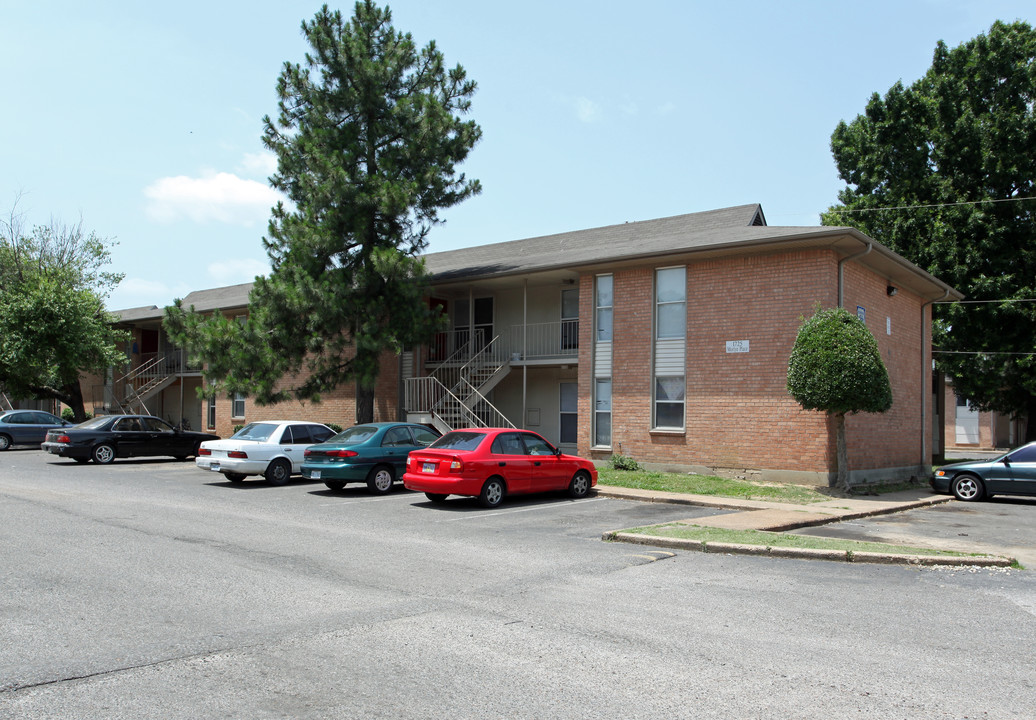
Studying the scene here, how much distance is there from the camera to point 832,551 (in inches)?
379

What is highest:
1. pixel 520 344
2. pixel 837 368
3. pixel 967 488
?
pixel 520 344

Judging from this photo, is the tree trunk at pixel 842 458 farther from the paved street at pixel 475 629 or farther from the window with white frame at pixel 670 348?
the paved street at pixel 475 629

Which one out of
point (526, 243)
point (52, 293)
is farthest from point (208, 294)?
point (526, 243)

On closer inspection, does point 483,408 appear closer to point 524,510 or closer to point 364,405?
point 364,405

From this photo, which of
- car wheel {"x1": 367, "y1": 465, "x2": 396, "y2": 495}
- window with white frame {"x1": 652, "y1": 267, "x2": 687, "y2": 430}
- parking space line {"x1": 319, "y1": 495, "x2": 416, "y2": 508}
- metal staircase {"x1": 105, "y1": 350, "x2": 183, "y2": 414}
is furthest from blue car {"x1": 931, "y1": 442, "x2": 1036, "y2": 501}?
metal staircase {"x1": 105, "y1": 350, "x2": 183, "y2": 414}

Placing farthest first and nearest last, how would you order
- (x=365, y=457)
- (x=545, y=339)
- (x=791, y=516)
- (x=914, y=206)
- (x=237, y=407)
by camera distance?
1. (x=237, y=407)
2. (x=914, y=206)
3. (x=545, y=339)
4. (x=365, y=457)
5. (x=791, y=516)

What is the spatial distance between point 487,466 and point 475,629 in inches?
298

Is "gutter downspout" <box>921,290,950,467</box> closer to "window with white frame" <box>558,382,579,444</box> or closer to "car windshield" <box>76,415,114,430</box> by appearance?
"window with white frame" <box>558,382,579,444</box>

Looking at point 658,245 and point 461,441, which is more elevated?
point 658,245

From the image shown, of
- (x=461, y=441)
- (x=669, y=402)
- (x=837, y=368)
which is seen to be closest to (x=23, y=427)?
(x=461, y=441)

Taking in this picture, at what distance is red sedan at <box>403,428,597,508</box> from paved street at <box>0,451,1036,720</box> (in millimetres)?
2304

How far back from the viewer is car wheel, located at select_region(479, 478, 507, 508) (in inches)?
540

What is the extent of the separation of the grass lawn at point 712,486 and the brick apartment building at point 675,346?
Answer: 0.67 m

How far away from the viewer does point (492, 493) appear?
547 inches
